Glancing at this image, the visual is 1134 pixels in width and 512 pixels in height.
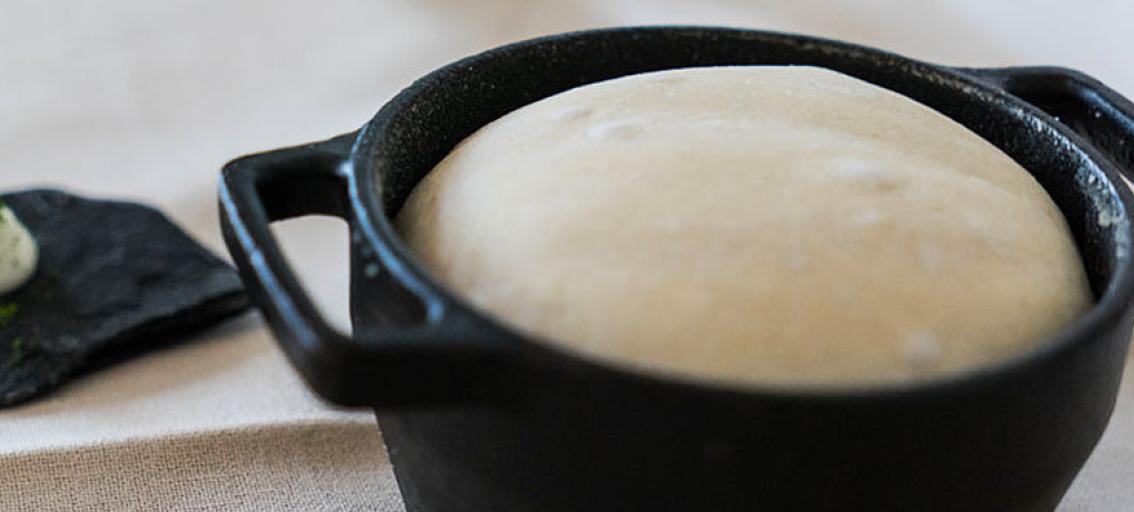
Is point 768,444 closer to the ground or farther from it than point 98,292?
farther from it

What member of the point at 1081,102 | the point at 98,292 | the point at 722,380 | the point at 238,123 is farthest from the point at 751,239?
the point at 238,123

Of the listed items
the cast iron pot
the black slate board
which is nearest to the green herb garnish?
the black slate board

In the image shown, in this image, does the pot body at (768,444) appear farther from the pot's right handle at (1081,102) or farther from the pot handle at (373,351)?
the pot's right handle at (1081,102)

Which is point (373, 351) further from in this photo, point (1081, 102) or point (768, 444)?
point (1081, 102)

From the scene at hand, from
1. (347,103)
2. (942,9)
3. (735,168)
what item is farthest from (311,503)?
(942,9)

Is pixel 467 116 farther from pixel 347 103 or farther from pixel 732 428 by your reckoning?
pixel 347 103

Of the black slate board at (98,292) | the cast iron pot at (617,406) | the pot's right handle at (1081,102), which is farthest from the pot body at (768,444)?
the black slate board at (98,292)

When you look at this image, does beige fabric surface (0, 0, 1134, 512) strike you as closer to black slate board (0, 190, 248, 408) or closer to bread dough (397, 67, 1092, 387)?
black slate board (0, 190, 248, 408)
